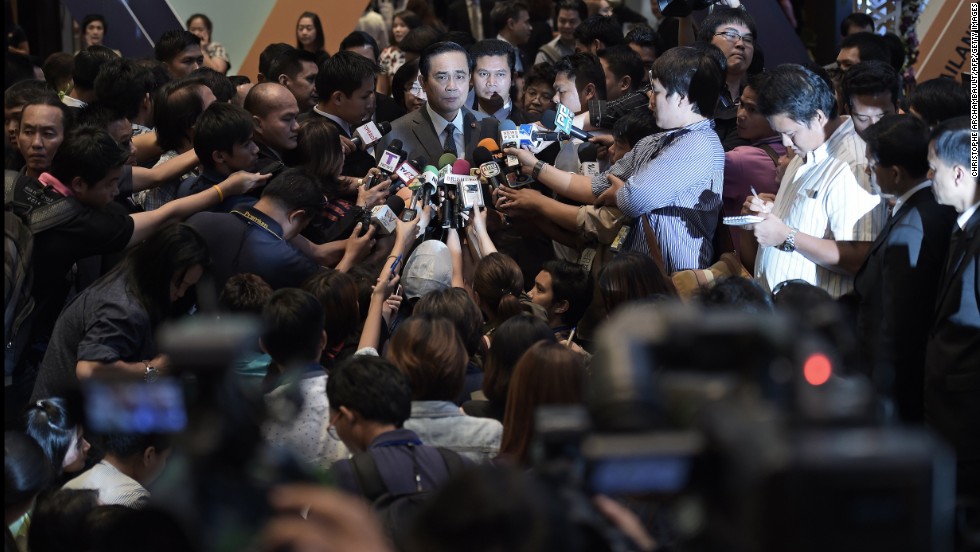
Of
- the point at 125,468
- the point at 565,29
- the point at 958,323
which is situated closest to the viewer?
the point at 125,468

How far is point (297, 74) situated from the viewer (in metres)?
6.18

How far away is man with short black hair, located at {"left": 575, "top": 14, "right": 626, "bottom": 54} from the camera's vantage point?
746 cm

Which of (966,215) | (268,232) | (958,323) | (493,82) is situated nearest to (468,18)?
(493,82)

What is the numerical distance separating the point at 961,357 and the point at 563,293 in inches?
56.6

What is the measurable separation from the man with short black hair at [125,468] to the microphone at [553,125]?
261 cm

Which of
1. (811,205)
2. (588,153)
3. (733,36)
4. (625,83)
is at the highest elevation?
(733,36)

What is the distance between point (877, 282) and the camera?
3770 millimetres

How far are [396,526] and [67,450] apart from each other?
53.0 inches

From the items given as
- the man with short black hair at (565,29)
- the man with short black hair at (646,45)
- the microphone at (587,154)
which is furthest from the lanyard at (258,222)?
the man with short black hair at (565,29)

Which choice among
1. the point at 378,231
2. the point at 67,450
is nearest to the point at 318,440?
the point at 67,450

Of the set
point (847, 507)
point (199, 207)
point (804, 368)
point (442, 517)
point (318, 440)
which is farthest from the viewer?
point (199, 207)

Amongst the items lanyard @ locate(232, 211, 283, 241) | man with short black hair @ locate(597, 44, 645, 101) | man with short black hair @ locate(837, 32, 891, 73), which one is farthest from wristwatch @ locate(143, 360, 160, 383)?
man with short black hair @ locate(837, 32, 891, 73)

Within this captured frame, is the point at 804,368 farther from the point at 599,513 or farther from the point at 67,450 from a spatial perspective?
the point at 67,450

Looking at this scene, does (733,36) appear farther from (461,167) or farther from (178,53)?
(178,53)
